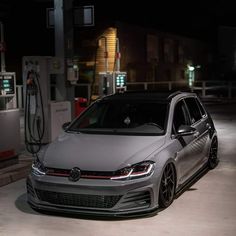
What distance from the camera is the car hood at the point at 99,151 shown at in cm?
612

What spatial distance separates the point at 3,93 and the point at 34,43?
22.4m

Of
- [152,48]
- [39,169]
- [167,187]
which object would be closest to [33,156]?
[39,169]

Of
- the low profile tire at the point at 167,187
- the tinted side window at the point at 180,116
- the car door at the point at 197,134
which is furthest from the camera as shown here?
the car door at the point at 197,134

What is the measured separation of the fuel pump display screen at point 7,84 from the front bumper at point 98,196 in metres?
3.16

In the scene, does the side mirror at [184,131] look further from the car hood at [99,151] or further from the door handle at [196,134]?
the door handle at [196,134]

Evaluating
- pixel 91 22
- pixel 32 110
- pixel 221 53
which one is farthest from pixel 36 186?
pixel 221 53

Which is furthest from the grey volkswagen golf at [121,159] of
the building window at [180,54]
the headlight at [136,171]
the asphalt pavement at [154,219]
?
the building window at [180,54]

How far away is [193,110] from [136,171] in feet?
8.60

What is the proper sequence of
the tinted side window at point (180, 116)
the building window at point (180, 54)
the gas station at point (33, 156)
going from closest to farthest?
the gas station at point (33, 156)
the tinted side window at point (180, 116)
the building window at point (180, 54)

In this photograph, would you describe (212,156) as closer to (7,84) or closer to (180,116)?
(180,116)

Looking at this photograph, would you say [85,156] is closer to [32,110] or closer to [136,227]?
[136,227]

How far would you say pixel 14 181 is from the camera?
846cm

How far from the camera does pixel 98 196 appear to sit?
593cm

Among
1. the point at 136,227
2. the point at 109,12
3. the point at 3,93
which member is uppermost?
the point at 109,12
